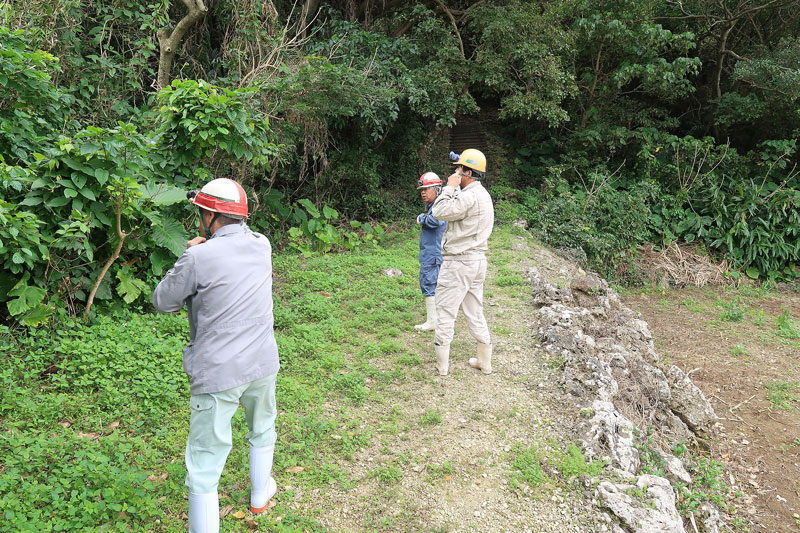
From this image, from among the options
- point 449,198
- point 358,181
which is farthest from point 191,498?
point 358,181

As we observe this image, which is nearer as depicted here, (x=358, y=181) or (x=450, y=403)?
(x=450, y=403)

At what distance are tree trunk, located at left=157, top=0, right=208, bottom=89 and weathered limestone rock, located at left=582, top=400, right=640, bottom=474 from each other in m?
7.35

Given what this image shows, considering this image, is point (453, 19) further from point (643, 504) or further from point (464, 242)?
point (643, 504)

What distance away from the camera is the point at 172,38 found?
26.4ft

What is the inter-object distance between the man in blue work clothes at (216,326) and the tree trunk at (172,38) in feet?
20.0

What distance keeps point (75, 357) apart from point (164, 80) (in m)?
4.93

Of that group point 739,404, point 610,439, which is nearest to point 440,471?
point 610,439

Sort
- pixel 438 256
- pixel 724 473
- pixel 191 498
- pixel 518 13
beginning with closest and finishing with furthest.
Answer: pixel 191 498 < pixel 724 473 < pixel 438 256 < pixel 518 13

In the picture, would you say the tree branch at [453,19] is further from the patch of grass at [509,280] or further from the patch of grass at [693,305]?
the patch of grass at [693,305]

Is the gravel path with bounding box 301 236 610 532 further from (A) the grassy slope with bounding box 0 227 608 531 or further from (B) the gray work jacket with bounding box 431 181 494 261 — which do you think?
(B) the gray work jacket with bounding box 431 181 494 261

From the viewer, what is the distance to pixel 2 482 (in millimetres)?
3227

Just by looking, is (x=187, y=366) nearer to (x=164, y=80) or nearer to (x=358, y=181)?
(x=164, y=80)

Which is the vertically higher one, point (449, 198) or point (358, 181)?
point (449, 198)

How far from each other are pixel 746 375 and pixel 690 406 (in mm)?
2208
